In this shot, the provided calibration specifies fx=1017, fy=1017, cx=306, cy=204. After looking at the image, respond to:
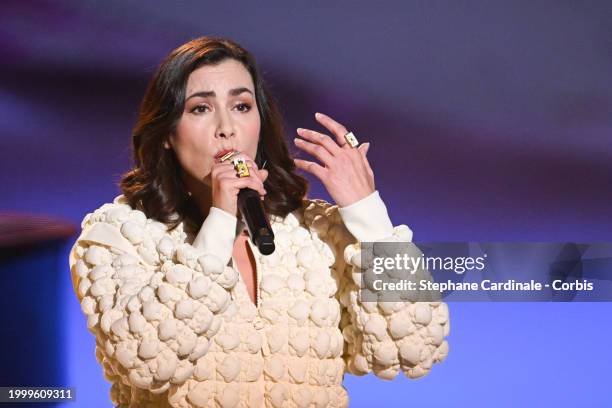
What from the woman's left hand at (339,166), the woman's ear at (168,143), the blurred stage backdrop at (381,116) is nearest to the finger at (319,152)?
the woman's left hand at (339,166)

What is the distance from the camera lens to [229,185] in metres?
1.85

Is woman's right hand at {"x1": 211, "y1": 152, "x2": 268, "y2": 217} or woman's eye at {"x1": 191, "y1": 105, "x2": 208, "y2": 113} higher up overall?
woman's eye at {"x1": 191, "y1": 105, "x2": 208, "y2": 113}

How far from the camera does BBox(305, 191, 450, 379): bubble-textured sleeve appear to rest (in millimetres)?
1881

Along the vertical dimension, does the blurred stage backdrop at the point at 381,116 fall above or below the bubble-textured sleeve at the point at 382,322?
above

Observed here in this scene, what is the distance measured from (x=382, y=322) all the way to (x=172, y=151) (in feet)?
1.84

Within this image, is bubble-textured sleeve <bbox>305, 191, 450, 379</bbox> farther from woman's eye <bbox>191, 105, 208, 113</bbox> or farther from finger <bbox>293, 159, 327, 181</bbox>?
woman's eye <bbox>191, 105, 208, 113</bbox>

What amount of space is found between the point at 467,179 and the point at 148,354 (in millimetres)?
1387

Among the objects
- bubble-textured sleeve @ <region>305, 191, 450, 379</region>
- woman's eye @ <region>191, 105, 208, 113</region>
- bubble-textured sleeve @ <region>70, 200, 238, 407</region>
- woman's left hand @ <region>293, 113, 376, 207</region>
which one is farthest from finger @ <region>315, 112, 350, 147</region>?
bubble-textured sleeve @ <region>70, 200, 238, 407</region>

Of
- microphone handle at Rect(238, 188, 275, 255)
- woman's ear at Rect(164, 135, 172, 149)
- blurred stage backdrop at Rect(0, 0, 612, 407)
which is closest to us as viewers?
microphone handle at Rect(238, 188, 275, 255)

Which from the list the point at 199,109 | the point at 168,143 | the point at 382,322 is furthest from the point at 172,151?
the point at 382,322

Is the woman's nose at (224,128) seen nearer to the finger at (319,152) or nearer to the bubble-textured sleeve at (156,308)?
the finger at (319,152)

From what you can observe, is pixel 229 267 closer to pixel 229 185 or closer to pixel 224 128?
pixel 229 185

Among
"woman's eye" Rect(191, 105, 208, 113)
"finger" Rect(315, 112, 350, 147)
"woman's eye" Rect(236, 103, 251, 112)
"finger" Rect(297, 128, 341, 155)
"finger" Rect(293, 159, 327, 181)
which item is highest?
"woman's eye" Rect(236, 103, 251, 112)

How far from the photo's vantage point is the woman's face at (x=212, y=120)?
6.48ft
